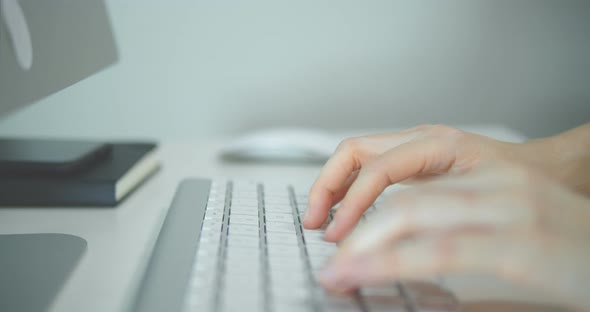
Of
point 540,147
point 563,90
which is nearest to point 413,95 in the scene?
point 563,90

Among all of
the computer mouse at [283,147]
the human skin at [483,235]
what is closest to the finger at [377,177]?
the human skin at [483,235]

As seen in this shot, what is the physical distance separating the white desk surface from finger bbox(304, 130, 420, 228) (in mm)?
135

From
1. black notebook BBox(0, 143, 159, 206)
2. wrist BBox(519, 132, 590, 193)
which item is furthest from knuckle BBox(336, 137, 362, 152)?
black notebook BBox(0, 143, 159, 206)

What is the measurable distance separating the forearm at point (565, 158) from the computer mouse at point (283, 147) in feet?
1.11

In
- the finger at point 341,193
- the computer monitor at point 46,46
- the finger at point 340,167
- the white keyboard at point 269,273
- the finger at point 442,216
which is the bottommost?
the white keyboard at point 269,273

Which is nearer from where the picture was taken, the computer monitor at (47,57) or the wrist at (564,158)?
the computer monitor at (47,57)

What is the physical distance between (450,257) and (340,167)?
0.84 feet

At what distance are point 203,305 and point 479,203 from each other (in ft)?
0.62

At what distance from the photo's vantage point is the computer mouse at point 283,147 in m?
0.90

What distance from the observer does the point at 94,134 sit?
1.22 meters

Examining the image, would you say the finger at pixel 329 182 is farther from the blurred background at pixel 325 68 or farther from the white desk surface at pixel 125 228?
the blurred background at pixel 325 68

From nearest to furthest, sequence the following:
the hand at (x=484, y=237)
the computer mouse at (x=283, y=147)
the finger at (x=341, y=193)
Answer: the hand at (x=484, y=237) → the finger at (x=341, y=193) → the computer mouse at (x=283, y=147)

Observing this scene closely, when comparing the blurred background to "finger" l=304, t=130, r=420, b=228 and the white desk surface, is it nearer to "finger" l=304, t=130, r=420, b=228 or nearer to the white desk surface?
the white desk surface

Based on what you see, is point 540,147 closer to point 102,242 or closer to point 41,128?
point 102,242
